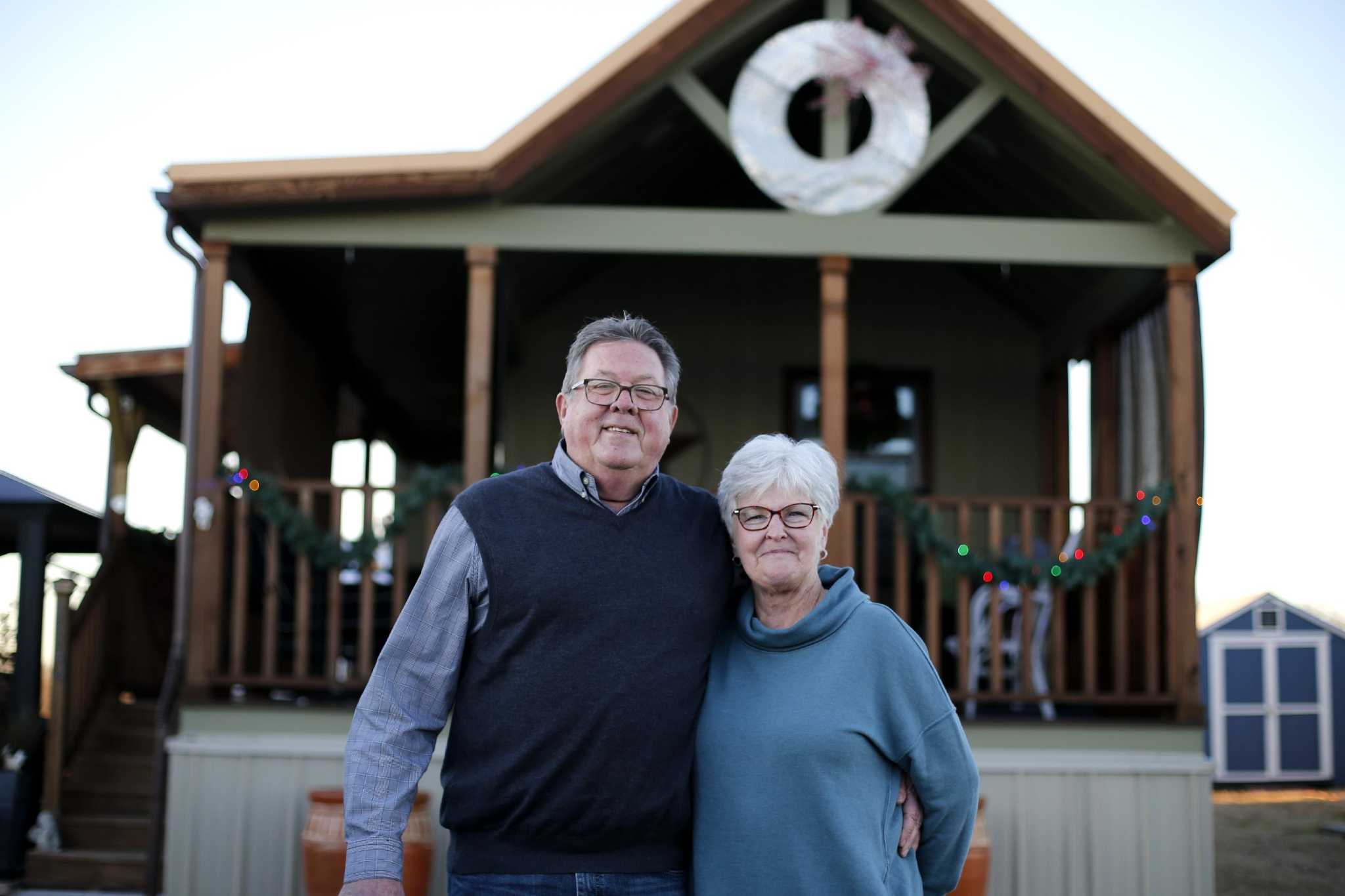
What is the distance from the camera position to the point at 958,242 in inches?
254

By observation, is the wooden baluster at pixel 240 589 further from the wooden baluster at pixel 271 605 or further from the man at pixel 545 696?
the man at pixel 545 696

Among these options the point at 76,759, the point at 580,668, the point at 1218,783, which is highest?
the point at 580,668

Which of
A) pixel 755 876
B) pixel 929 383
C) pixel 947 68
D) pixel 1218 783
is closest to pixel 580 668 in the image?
pixel 755 876

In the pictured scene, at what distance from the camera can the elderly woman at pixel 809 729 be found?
2297 millimetres

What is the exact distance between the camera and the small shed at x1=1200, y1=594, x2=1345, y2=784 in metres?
14.1

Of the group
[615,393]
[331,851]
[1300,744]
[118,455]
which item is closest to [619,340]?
[615,393]

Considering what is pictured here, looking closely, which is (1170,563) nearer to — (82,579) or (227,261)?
(227,261)

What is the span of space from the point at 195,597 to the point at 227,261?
1691mm

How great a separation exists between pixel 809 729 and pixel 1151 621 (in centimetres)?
453

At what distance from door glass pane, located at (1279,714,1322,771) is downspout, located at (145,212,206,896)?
12.3 meters

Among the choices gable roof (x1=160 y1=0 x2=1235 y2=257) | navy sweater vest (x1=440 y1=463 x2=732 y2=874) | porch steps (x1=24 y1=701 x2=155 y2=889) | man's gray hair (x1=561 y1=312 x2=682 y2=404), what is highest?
gable roof (x1=160 y1=0 x2=1235 y2=257)

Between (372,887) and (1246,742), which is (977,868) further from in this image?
(1246,742)

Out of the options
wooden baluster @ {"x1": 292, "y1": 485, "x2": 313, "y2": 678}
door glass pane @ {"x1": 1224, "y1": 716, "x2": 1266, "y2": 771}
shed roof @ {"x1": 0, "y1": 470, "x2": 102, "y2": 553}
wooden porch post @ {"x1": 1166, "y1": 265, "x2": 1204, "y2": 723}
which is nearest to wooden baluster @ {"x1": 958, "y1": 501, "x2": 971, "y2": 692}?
wooden porch post @ {"x1": 1166, "y1": 265, "x2": 1204, "y2": 723}

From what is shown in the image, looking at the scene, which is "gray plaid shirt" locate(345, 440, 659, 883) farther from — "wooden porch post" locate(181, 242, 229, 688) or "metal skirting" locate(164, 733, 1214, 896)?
"wooden porch post" locate(181, 242, 229, 688)
